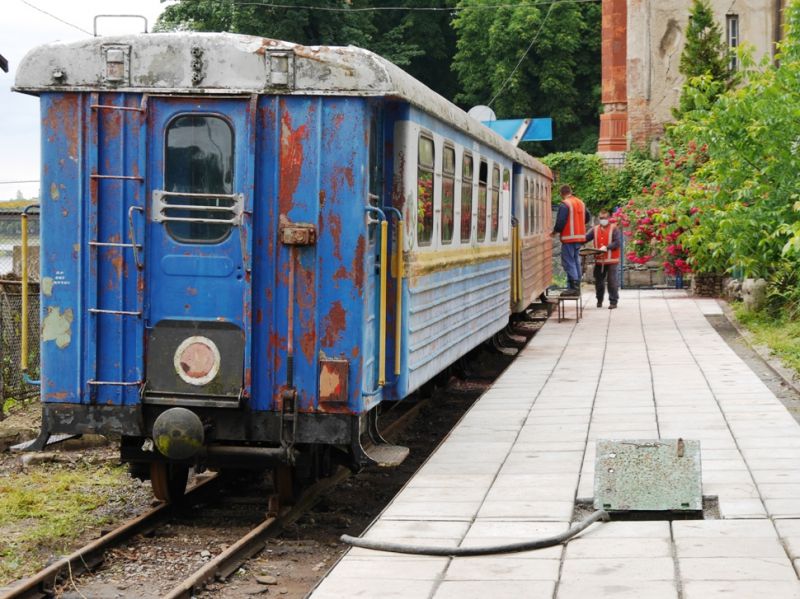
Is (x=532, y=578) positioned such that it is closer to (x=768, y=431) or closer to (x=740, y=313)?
(x=768, y=431)

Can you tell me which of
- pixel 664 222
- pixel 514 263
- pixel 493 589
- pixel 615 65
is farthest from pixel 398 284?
pixel 615 65

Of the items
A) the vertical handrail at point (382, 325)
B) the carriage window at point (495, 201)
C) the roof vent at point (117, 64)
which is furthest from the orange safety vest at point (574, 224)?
the roof vent at point (117, 64)

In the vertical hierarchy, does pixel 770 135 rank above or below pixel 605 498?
above

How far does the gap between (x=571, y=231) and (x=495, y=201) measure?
716cm

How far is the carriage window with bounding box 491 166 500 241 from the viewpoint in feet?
49.1

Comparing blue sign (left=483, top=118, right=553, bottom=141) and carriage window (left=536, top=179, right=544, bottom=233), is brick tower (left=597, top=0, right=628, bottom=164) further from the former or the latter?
carriage window (left=536, top=179, right=544, bottom=233)

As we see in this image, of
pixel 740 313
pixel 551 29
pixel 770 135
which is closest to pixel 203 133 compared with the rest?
pixel 770 135

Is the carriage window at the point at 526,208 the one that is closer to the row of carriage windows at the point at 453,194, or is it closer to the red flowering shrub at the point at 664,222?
the row of carriage windows at the point at 453,194

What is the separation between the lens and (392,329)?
922 cm

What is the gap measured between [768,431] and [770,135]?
740 cm

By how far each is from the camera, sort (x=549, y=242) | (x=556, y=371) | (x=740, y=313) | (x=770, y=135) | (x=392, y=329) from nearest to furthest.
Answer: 1. (x=392, y=329)
2. (x=556, y=371)
3. (x=770, y=135)
4. (x=740, y=313)
5. (x=549, y=242)

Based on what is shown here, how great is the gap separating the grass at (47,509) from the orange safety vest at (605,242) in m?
14.1

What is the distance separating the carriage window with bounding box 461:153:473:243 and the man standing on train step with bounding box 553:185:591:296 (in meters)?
9.16

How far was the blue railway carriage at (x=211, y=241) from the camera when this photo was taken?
8188 mm
